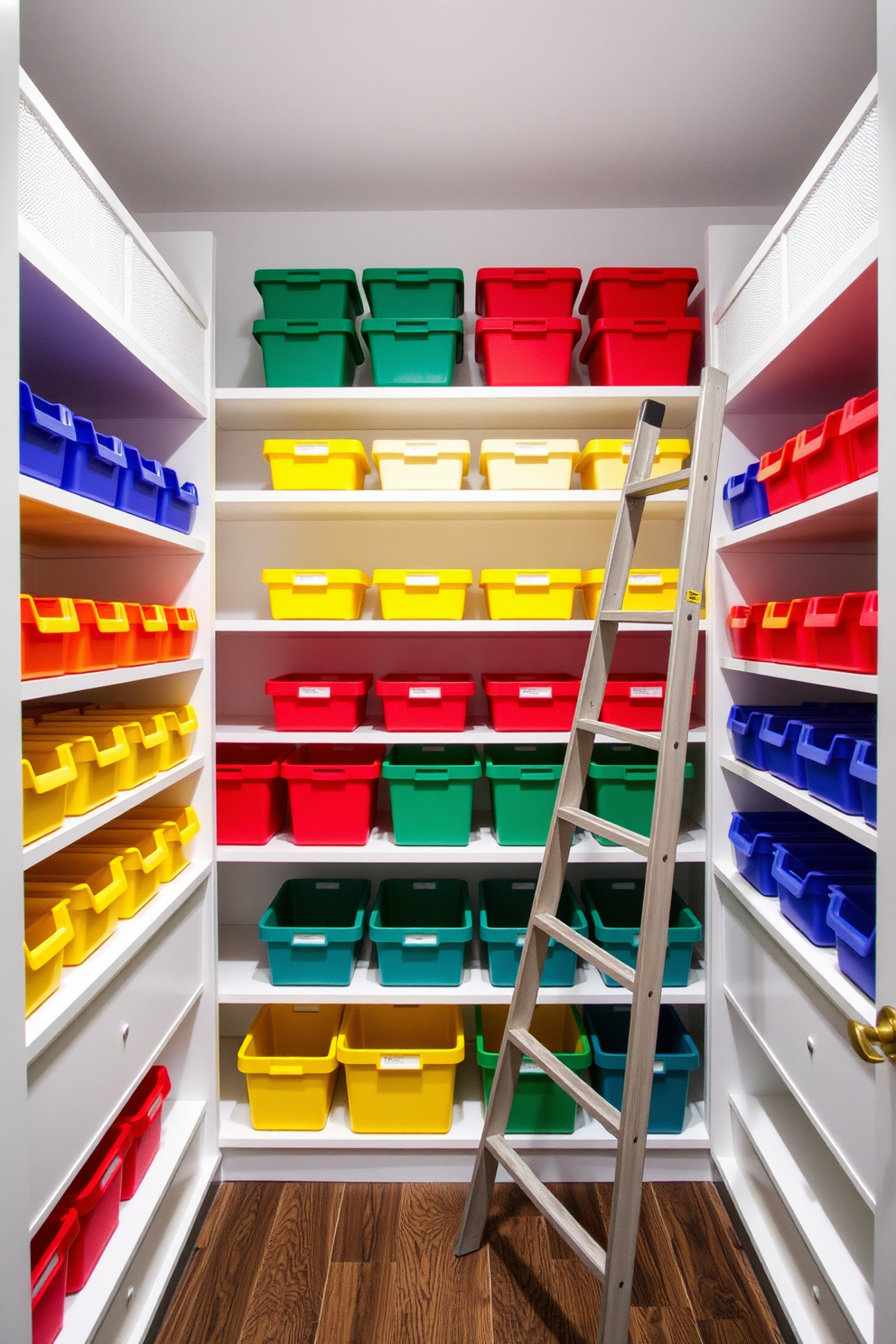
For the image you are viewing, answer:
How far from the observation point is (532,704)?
2.24 metres

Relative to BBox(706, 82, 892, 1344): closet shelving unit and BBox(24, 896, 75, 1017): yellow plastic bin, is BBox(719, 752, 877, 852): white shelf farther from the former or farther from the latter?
BBox(24, 896, 75, 1017): yellow plastic bin

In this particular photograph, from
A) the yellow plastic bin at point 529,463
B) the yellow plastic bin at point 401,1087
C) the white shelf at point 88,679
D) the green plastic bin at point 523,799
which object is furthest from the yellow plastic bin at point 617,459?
the yellow plastic bin at point 401,1087

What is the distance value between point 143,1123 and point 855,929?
1.64 meters

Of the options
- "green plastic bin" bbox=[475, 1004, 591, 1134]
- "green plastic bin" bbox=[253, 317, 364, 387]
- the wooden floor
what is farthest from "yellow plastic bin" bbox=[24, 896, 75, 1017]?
"green plastic bin" bbox=[253, 317, 364, 387]

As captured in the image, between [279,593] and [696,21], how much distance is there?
5.90ft

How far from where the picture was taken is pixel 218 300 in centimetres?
263

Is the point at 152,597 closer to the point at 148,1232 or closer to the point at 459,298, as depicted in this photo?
the point at 459,298

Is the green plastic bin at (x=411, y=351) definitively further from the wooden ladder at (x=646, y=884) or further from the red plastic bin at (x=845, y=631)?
the red plastic bin at (x=845, y=631)

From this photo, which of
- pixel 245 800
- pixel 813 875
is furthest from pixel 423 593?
pixel 813 875

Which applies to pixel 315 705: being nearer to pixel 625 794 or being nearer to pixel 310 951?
pixel 310 951

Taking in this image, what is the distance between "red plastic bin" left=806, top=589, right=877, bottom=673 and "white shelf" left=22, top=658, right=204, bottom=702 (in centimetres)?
142

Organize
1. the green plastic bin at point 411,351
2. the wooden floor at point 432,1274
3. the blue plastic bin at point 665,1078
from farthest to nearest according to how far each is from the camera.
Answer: the green plastic bin at point 411,351 → the blue plastic bin at point 665,1078 → the wooden floor at point 432,1274

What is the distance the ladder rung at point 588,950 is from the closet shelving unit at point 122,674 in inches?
37.4

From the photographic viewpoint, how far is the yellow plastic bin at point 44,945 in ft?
4.28
